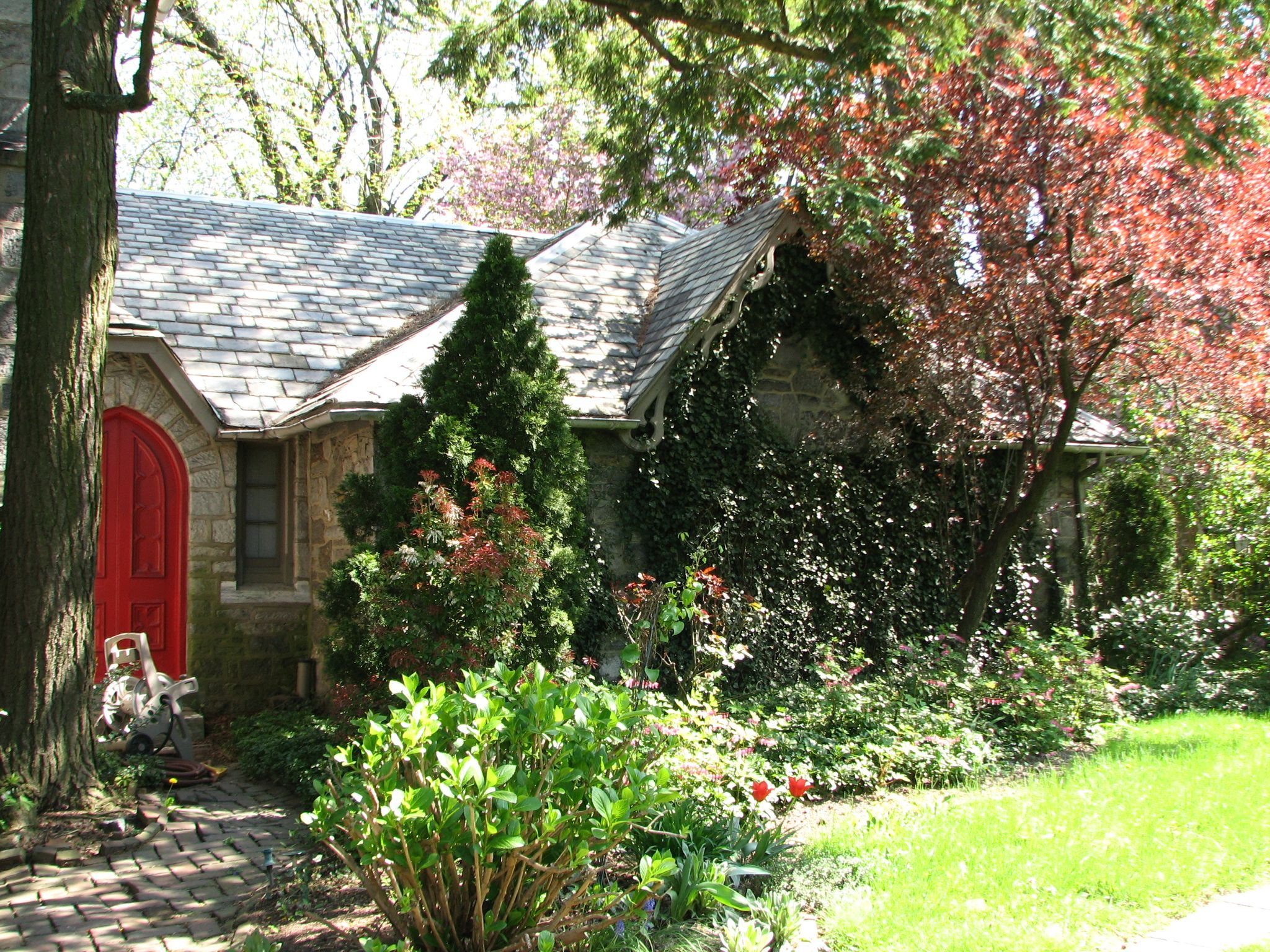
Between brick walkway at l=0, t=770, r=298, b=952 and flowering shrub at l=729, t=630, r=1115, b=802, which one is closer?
brick walkway at l=0, t=770, r=298, b=952

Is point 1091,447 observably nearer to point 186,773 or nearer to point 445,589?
point 445,589

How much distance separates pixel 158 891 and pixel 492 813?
2.27 metres

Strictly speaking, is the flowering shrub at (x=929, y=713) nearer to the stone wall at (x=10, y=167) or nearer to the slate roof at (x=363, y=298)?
the slate roof at (x=363, y=298)

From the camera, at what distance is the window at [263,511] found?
9.70 m

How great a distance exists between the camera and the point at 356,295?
10.8 m

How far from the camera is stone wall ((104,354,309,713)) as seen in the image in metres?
9.12

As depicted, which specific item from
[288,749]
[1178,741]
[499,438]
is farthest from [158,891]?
[1178,741]

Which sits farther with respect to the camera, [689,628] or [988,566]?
[988,566]

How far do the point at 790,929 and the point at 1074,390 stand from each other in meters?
6.57

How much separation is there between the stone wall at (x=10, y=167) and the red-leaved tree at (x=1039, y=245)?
547 centimetres

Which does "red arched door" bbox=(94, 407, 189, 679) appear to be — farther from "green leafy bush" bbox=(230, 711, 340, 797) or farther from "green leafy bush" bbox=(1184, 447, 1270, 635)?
"green leafy bush" bbox=(1184, 447, 1270, 635)

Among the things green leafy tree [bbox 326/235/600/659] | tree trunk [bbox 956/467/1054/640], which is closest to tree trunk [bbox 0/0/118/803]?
green leafy tree [bbox 326/235/600/659]

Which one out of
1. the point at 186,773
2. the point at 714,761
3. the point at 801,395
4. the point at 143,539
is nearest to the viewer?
the point at 714,761

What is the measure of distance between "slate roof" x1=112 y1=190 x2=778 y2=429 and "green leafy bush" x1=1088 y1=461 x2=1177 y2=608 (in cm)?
597
